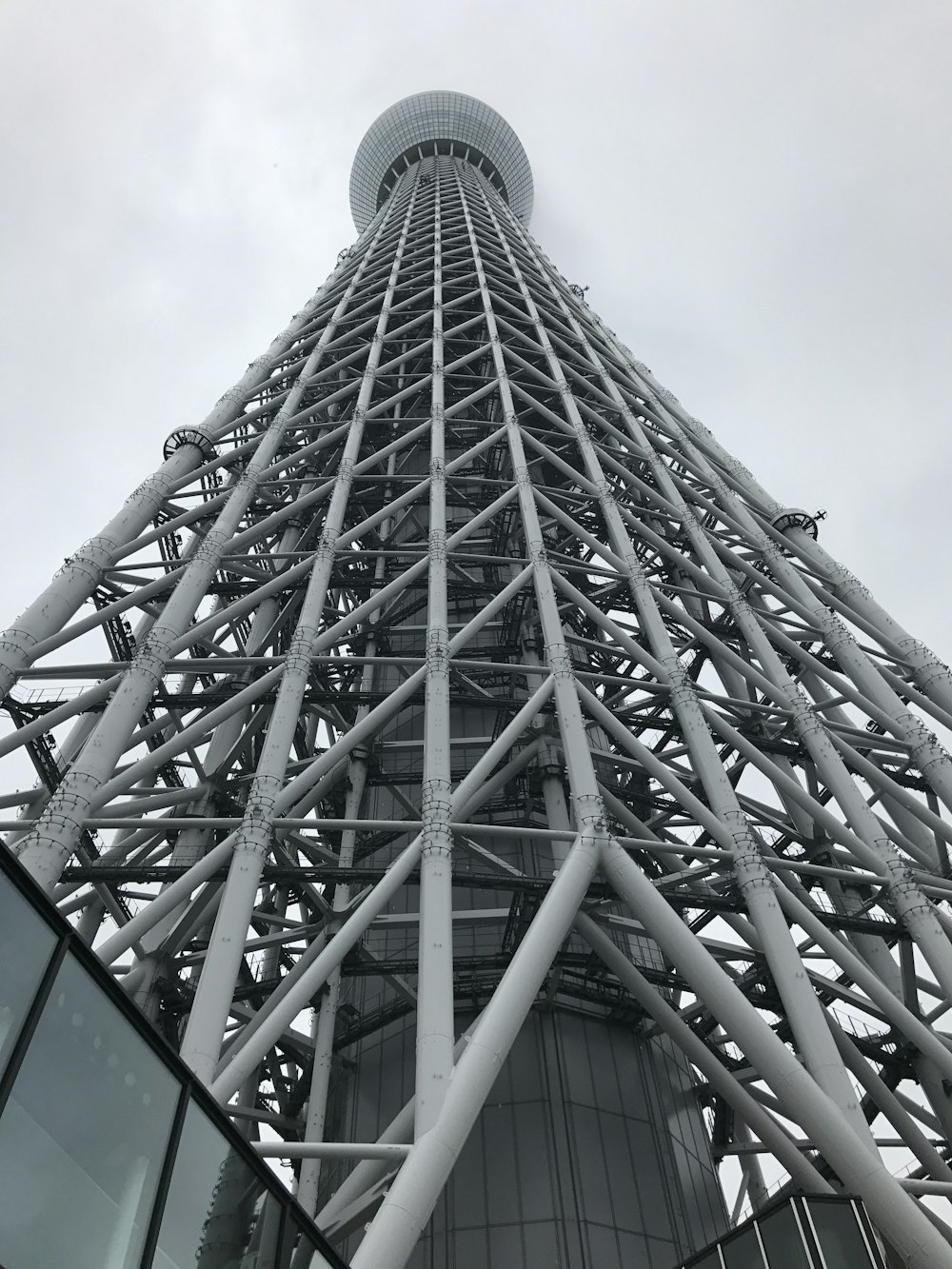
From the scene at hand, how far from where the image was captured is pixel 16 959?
804 cm

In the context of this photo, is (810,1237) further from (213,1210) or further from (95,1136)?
(95,1136)

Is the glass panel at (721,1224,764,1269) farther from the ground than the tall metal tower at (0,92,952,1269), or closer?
closer

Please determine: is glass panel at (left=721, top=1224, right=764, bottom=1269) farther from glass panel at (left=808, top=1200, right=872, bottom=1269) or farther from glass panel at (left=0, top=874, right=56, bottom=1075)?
glass panel at (left=0, top=874, right=56, bottom=1075)

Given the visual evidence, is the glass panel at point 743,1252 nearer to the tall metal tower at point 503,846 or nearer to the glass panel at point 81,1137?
the tall metal tower at point 503,846

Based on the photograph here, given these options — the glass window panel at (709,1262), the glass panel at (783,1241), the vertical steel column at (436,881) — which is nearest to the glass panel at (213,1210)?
the vertical steel column at (436,881)

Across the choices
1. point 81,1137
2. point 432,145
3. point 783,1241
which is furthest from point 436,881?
point 432,145

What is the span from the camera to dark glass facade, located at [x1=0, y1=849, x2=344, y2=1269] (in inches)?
300

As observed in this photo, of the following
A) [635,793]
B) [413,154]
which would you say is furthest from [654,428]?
[413,154]

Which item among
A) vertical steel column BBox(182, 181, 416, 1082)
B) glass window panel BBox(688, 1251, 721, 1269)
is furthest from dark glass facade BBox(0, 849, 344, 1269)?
glass window panel BBox(688, 1251, 721, 1269)

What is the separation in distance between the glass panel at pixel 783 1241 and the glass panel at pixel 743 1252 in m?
0.18

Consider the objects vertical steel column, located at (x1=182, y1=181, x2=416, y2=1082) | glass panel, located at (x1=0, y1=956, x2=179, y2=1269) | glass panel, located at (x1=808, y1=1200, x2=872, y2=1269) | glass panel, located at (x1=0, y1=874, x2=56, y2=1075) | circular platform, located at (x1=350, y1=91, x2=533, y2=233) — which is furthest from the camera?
circular platform, located at (x1=350, y1=91, x2=533, y2=233)

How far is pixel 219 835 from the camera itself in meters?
Result: 24.4

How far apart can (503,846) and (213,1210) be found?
16.5 meters

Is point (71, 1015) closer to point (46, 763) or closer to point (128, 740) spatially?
point (128, 740)
